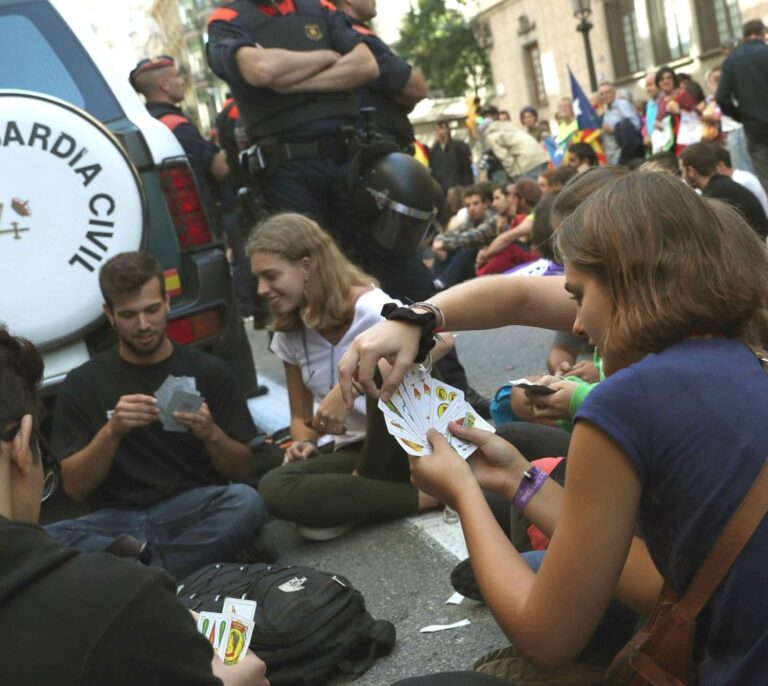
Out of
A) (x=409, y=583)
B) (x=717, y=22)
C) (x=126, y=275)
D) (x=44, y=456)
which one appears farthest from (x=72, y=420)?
(x=717, y=22)

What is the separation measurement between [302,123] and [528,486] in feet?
12.3

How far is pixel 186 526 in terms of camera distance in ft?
14.3

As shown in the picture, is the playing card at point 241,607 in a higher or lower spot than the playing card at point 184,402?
lower

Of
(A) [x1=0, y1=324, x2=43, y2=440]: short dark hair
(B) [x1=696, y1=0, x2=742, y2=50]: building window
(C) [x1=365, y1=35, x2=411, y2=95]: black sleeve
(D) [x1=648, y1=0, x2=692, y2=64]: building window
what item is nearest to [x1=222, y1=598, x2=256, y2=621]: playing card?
(A) [x1=0, y1=324, x2=43, y2=440]: short dark hair

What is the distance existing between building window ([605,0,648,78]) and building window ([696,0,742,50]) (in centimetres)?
344

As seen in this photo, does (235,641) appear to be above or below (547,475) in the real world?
below

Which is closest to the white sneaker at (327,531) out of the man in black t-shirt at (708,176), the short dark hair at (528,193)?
the man in black t-shirt at (708,176)

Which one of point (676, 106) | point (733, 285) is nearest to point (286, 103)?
point (733, 285)

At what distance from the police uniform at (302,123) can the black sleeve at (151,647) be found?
14.0ft

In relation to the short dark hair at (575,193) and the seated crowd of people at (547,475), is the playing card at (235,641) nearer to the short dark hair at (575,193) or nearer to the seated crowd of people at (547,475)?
the seated crowd of people at (547,475)

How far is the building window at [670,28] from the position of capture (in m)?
25.8

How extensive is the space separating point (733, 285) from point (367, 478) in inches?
102

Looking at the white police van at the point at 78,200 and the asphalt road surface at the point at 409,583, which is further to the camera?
the white police van at the point at 78,200

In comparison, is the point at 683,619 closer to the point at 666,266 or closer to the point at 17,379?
the point at 666,266
